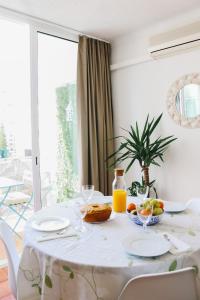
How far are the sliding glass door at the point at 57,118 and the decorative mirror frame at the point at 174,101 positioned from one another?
120 centimetres

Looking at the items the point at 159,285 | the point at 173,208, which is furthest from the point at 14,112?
the point at 159,285

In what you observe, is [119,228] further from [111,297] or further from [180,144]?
[180,144]

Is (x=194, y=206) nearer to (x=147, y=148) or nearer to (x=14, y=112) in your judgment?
(x=147, y=148)

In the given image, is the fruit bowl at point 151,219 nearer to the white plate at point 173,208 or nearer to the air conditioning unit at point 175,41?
the white plate at point 173,208

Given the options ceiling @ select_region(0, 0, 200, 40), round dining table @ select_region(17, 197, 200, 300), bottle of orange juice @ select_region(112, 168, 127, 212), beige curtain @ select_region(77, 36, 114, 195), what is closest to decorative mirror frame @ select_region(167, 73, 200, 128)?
ceiling @ select_region(0, 0, 200, 40)

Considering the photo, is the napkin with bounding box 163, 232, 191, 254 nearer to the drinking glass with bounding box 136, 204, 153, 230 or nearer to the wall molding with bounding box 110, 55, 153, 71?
the drinking glass with bounding box 136, 204, 153, 230

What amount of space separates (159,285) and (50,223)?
870 mm

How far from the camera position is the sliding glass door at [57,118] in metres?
3.31

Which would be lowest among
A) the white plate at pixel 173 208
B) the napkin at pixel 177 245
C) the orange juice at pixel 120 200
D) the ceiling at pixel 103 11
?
the napkin at pixel 177 245

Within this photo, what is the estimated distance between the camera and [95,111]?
3639mm

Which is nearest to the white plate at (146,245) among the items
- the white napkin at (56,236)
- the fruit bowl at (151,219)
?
the fruit bowl at (151,219)

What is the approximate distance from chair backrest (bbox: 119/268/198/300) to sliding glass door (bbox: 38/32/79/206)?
7.66 ft

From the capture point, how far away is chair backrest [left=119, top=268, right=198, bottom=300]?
1.10 metres

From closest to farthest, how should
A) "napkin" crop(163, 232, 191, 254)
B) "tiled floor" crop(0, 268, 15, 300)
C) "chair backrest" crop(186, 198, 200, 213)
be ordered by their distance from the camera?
"napkin" crop(163, 232, 191, 254)
"chair backrest" crop(186, 198, 200, 213)
"tiled floor" crop(0, 268, 15, 300)
